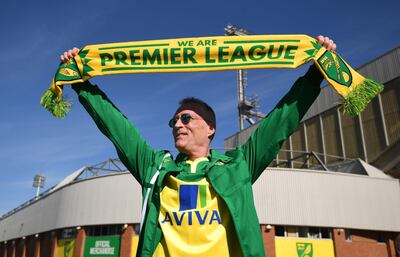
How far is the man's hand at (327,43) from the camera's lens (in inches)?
113

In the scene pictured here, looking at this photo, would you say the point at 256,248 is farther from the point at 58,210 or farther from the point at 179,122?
the point at 58,210

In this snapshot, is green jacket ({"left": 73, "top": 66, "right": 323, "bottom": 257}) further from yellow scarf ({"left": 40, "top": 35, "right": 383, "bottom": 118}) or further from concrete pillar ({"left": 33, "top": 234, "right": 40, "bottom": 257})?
concrete pillar ({"left": 33, "top": 234, "right": 40, "bottom": 257})

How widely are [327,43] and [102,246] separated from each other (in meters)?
A: 20.5

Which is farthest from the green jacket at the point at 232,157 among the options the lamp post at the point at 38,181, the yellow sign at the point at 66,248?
the lamp post at the point at 38,181

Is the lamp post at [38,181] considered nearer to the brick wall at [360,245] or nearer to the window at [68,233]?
the window at [68,233]

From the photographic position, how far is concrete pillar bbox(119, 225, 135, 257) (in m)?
19.4

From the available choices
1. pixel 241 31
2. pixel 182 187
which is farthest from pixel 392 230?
pixel 241 31

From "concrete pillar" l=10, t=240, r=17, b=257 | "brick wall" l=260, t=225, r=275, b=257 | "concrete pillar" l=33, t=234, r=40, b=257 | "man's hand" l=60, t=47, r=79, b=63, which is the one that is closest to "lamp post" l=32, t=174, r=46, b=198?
"concrete pillar" l=10, t=240, r=17, b=257

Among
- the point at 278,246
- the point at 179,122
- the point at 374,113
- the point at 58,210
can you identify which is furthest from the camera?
the point at 374,113

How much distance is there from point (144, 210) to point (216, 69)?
138 centimetres

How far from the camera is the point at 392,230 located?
20.5m

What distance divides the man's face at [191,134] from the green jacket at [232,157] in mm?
103

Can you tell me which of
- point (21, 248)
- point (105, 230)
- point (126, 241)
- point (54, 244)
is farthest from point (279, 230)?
point (21, 248)

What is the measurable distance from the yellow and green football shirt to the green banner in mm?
19195
